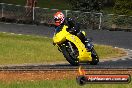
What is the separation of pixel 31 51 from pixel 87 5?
19.8 metres

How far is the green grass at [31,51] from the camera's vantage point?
75.2 ft

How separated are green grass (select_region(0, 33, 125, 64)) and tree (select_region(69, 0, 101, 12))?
12.3m

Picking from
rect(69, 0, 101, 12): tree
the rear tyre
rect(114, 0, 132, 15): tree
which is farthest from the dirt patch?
rect(114, 0, 132, 15): tree

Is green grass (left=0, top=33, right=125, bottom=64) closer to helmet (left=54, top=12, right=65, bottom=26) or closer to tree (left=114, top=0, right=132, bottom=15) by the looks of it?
helmet (left=54, top=12, right=65, bottom=26)

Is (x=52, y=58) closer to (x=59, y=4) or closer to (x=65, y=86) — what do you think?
(x=65, y=86)

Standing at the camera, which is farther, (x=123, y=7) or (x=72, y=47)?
(x=123, y=7)

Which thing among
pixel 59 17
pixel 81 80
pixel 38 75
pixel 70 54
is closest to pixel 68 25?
pixel 59 17

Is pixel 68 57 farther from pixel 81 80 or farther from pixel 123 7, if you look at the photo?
pixel 123 7

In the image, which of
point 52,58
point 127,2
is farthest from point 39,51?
point 127,2

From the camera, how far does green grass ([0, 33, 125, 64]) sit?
2292 cm

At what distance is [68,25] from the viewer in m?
14.0

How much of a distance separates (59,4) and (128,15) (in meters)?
31.2

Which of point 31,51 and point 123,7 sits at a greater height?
point 31,51

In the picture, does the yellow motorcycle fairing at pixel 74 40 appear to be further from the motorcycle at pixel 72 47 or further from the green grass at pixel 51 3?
the green grass at pixel 51 3
